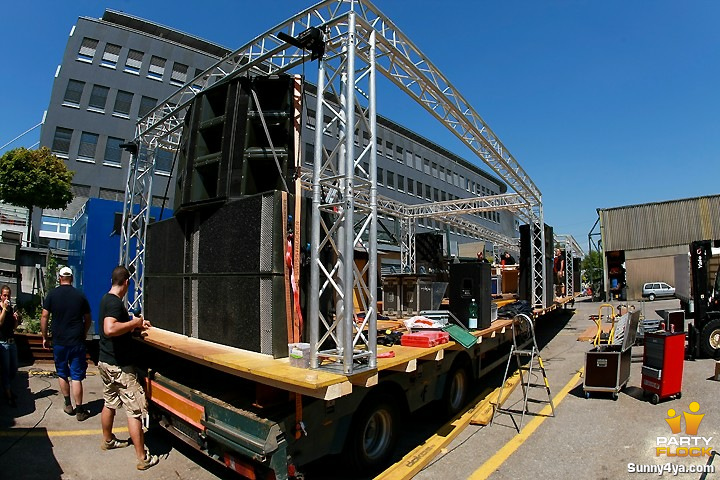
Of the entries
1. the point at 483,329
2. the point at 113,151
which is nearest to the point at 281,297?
the point at 483,329

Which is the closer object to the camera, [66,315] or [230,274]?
[230,274]

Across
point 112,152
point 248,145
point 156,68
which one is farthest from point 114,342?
point 156,68

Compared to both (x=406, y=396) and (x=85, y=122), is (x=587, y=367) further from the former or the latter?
(x=85, y=122)

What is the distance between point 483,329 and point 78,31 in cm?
3229

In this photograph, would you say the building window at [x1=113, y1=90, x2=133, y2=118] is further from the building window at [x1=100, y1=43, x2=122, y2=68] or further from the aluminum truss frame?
the aluminum truss frame

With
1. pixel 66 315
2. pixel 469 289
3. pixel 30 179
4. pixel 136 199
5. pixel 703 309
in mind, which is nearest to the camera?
pixel 66 315

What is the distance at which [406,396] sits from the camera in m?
4.68

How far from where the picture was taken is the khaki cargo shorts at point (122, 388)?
4641mm

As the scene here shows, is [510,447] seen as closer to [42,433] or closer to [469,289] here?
[469,289]

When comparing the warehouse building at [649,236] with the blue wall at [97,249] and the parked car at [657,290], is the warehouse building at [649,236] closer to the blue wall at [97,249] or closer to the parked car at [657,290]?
the parked car at [657,290]

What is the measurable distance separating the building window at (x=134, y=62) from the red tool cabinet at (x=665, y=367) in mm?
32284

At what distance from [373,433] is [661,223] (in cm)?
3241

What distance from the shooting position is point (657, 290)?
27.5 meters

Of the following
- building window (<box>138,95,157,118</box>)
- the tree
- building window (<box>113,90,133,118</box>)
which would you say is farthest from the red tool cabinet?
building window (<box>113,90,133,118</box>)
